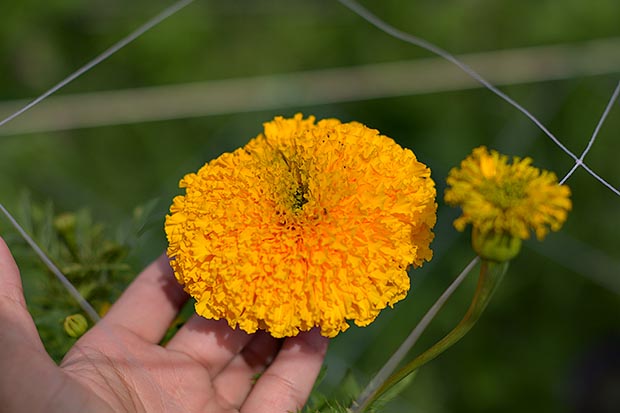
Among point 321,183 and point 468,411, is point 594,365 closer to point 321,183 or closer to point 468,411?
point 468,411

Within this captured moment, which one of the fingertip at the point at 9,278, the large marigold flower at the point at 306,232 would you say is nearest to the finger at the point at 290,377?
the large marigold flower at the point at 306,232

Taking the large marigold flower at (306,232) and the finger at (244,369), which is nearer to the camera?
the large marigold flower at (306,232)

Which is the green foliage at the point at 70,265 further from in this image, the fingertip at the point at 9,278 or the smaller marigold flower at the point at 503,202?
the smaller marigold flower at the point at 503,202

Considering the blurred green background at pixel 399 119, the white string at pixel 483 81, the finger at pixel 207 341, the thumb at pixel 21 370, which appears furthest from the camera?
the blurred green background at pixel 399 119

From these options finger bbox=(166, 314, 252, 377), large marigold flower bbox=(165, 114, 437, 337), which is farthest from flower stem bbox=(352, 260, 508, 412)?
finger bbox=(166, 314, 252, 377)

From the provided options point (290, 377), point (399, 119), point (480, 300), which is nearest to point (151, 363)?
point (290, 377)

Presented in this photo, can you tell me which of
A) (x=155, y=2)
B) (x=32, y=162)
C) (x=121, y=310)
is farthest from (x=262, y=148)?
(x=155, y=2)

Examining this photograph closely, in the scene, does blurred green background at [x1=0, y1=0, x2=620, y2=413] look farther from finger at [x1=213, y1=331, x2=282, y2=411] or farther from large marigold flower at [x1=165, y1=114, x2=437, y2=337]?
large marigold flower at [x1=165, y1=114, x2=437, y2=337]
